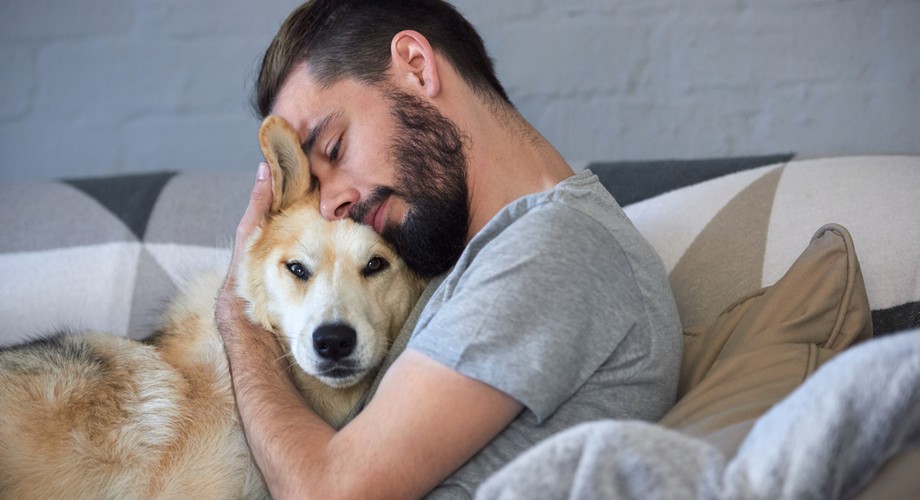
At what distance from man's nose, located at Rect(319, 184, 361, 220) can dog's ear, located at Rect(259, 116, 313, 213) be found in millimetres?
54

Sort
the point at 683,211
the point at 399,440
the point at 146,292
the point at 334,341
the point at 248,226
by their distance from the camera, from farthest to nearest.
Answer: the point at 146,292 < the point at 683,211 < the point at 248,226 < the point at 334,341 < the point at 399,440

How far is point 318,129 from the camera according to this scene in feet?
4.82

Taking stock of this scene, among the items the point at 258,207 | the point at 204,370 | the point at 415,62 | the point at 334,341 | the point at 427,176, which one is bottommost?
the point at 204,370

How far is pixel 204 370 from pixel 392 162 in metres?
0.51

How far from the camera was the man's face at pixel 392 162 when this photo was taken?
142cm

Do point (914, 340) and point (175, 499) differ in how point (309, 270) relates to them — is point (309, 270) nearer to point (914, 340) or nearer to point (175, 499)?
point (175, 499)

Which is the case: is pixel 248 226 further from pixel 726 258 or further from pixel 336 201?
pixel 726 258

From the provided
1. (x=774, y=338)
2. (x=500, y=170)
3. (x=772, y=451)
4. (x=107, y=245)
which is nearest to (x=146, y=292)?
(x=107, y=245)

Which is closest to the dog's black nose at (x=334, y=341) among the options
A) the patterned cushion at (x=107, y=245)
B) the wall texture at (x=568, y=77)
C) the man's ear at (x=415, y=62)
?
the man's ear at (x=415, y=62)

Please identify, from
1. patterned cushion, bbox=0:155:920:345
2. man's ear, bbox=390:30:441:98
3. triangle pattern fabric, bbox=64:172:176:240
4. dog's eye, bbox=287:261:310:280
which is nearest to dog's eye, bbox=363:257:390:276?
dog's eye, bbox=287:261:310:280

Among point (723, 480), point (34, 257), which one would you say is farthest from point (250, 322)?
point (723, 480)

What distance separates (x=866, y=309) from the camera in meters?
1.31

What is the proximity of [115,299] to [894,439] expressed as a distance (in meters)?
1.72

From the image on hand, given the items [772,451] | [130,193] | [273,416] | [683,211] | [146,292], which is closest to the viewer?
[772,451]
